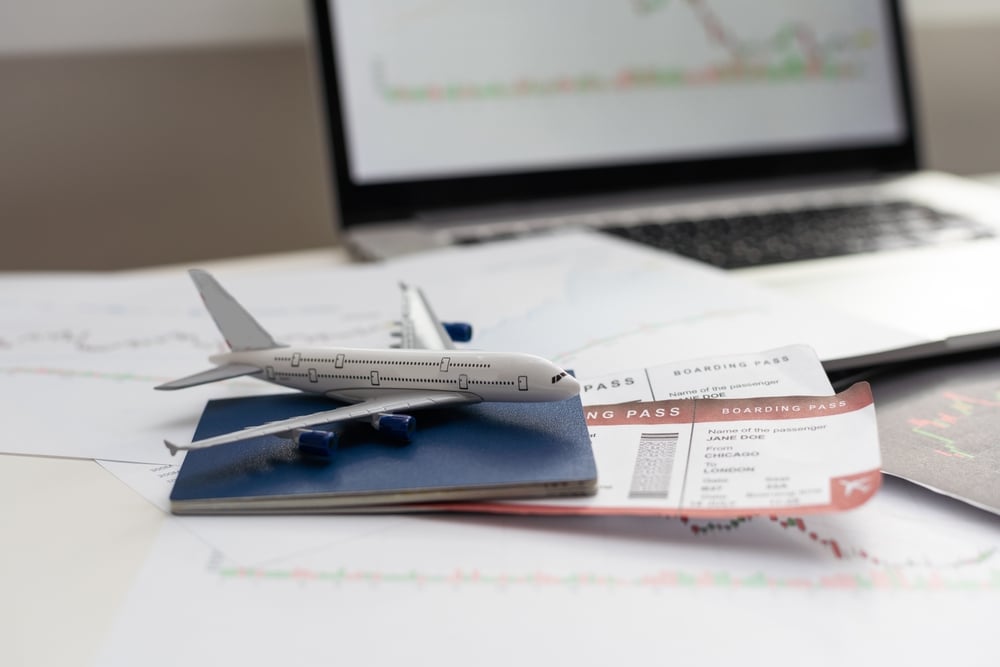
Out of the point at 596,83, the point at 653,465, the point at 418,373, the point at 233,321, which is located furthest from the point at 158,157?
the point at 653,465

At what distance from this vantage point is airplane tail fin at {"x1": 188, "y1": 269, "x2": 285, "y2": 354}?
1.58ft

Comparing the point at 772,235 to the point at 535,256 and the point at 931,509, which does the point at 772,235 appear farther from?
the point at 931,509

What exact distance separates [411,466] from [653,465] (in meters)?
0.11

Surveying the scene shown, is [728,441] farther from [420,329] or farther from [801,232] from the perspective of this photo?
[801,232]

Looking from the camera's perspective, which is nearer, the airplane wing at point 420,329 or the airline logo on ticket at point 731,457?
the airline logo on ticket at point 731,457

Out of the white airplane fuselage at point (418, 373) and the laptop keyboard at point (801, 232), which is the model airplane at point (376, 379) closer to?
the white airplane fuselage at point (418, 373)

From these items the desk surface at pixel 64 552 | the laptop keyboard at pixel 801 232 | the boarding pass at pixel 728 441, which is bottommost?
the laptop keyboard at pixel 801 232

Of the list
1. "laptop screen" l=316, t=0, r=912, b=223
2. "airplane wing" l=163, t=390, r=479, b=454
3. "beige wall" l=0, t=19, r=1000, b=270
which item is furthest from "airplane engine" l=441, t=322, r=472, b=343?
"beige wall" l=0, t=19, r=1000, b=270

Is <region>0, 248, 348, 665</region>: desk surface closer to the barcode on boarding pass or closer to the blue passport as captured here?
the blue passport

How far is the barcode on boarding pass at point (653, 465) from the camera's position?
0.37 m

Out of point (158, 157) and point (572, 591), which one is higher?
point (158, 157)

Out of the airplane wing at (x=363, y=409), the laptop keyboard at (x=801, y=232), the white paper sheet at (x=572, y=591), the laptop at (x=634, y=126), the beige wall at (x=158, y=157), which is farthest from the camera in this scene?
the beige wall at (x=158, y=157)

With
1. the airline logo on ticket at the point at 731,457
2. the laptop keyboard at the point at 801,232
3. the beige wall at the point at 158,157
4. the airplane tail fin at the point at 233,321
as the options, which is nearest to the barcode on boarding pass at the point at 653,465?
the airline logo on ticket at the point at 731,457

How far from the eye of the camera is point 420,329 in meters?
0.52
